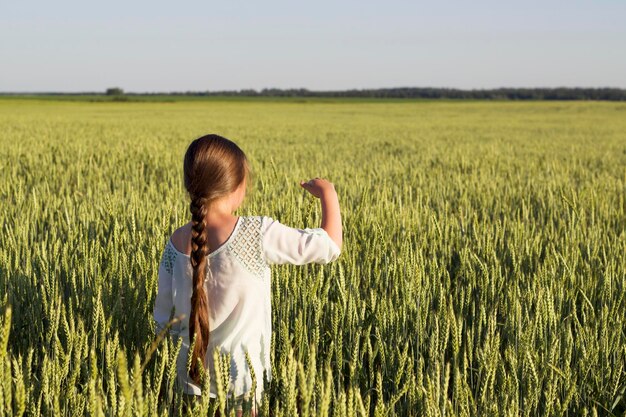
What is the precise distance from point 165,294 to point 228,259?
9.6 inches

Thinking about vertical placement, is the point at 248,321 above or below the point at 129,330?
above

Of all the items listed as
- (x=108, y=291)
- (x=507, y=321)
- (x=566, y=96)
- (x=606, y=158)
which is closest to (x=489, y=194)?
(x=507, y=321)

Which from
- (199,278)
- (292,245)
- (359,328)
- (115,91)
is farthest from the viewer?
(115,91)

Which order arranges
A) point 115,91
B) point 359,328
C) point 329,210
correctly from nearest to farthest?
point 329,210 → point 359,328 → point 115,91

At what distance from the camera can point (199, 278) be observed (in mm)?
1703

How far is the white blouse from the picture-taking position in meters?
1.80

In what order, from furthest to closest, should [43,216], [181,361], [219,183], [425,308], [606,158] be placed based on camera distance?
[606,158] → [43,216] → [425,308] → [181,361] → [219,183]

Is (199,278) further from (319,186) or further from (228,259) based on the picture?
(319,186)

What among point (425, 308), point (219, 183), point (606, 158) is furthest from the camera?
point (606, 158)

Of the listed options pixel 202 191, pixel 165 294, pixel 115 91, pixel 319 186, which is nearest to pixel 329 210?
pixel 319 186

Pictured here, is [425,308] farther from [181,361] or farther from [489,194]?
[489,194]

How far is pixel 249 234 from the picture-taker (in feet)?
5.91

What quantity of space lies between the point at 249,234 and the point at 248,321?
0.24 meters

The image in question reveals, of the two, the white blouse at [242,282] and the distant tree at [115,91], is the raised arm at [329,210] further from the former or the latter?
the distant tree at [115,91]
